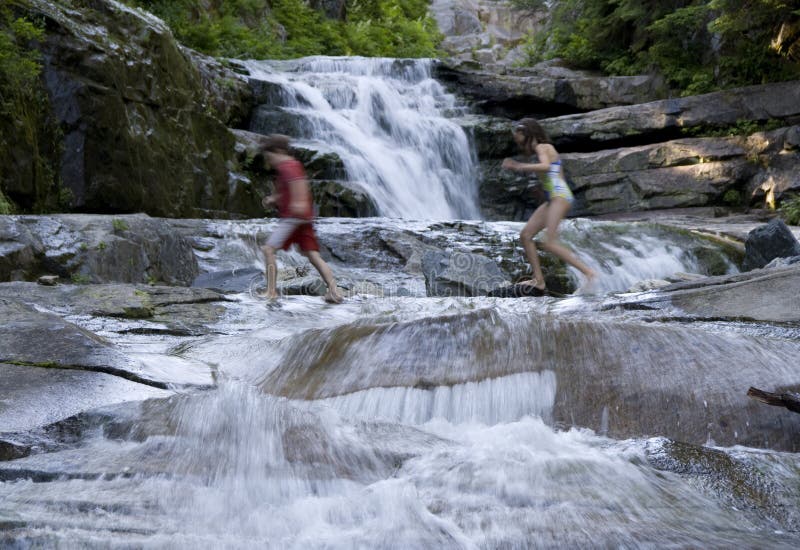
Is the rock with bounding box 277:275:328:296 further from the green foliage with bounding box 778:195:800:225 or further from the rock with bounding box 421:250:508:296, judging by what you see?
the green foliage with bounding box 778:195:800:225

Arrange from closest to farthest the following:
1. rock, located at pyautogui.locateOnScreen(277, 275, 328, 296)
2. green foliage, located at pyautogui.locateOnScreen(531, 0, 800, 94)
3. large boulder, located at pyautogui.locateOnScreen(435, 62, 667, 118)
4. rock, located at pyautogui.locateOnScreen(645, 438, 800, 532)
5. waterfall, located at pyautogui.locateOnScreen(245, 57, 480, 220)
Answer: rock, located at pyautogui.locateOnScreen(645, 438, 800, 532) < rock, located at pyautogui.locateOnScreen(277, 275, 328, 296) < waterfall, located at pyautogui.locateOnScreen(245, 57, 480, 220) < green foliage, located at pyautogui.locateOnScreen(531, 0, 800, 94) < large boulder, located at pyautogui.locateOnScreen(435, 62, 667, 118)

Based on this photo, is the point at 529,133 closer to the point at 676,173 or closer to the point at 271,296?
the point at 271,296

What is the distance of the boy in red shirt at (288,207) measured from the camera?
7402 millimetres

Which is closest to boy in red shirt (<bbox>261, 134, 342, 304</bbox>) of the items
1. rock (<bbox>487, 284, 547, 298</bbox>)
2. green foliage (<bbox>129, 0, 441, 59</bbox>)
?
rock (<bbox>487, 284, 547, 298</bbox>)

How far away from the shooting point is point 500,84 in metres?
19.8

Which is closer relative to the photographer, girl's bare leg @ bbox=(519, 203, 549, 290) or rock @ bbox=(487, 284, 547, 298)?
girl's bare leg @ bbox=(519, 203, 549, 290)

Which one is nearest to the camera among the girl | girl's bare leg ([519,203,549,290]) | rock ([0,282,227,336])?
rock ([0,282,227,336])

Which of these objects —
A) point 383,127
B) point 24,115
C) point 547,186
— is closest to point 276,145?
point 547,186

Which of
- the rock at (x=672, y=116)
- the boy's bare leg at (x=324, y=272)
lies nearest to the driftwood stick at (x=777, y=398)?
the boy's bare leg at (x=324, y=272)

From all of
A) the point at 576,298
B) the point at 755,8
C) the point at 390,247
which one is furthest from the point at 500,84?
the point at 576,298

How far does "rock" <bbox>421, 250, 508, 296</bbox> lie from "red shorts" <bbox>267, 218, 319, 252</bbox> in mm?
2117

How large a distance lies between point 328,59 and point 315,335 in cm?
1696

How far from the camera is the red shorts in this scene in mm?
7516

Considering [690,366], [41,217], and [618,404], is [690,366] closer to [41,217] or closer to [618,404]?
[618,404]
